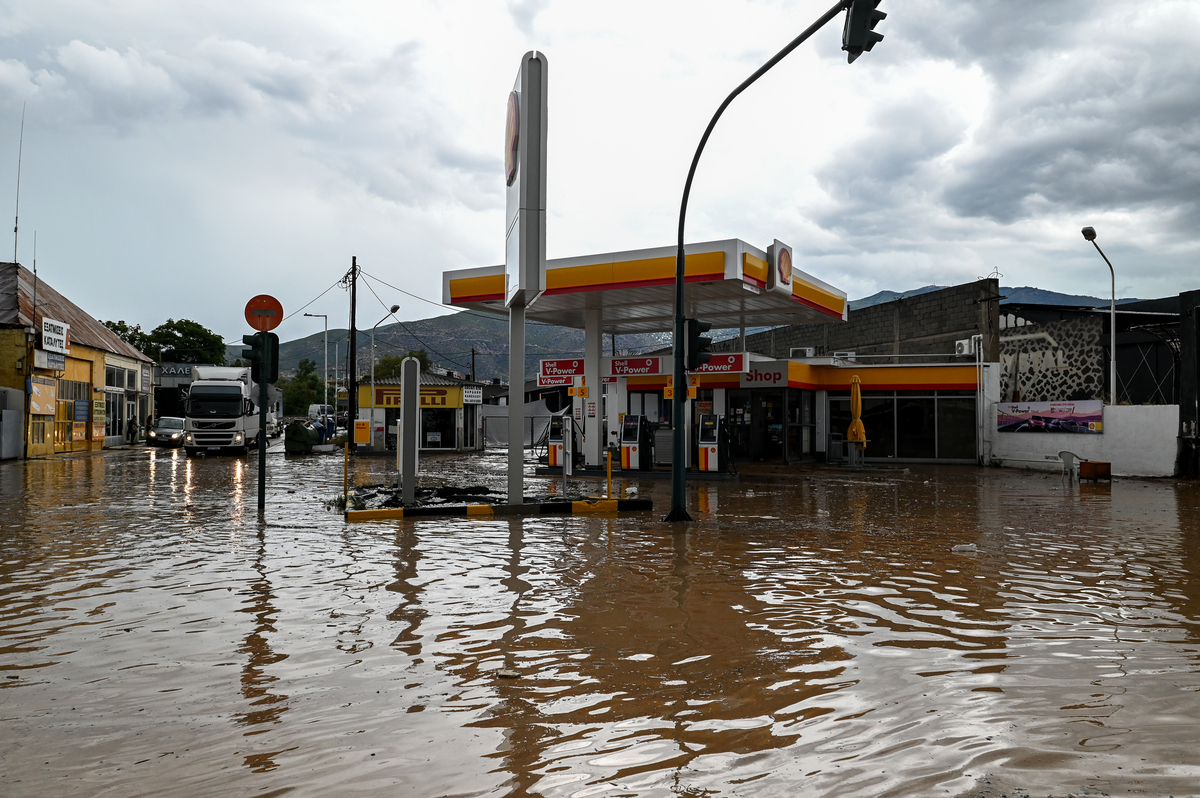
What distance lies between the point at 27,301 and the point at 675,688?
36.4m

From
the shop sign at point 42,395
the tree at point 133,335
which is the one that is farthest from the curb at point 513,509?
the tree at point 133,335

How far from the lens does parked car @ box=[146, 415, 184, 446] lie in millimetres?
38616

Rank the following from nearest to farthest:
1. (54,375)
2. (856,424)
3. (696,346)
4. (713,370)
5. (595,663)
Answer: (595,663)
(696,346)
(713,370)
(856,424)
(54,375)

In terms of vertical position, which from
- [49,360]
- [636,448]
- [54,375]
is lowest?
[636,448]

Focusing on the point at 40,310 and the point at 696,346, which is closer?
the point at 696,346

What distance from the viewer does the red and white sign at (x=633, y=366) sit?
23438mm

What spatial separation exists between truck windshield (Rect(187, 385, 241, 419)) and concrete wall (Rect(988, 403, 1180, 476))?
2768 centimetres

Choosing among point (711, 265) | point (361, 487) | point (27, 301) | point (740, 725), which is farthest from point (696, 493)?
point (27, 301)

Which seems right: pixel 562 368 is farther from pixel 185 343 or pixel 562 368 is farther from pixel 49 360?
pixel 185 343

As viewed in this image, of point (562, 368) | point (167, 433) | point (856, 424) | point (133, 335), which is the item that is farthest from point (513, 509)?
point (133, 335)

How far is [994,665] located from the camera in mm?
5023

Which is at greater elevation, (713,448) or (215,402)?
(215,402)

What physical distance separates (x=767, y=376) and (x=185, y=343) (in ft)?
210

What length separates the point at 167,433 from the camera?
39.0m
